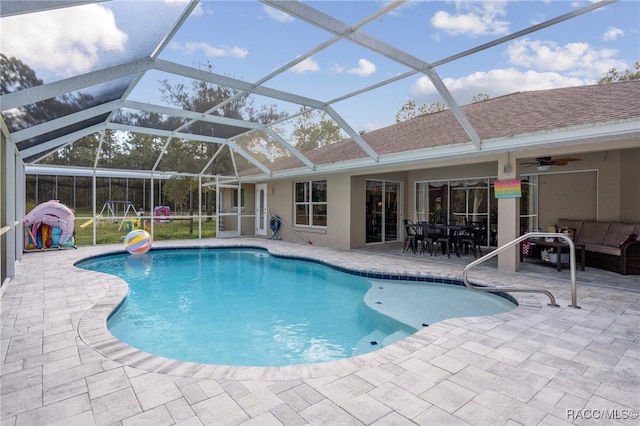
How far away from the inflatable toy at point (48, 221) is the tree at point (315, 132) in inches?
307

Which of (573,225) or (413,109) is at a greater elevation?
(413,109)

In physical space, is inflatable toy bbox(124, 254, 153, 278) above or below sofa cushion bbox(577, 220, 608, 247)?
below

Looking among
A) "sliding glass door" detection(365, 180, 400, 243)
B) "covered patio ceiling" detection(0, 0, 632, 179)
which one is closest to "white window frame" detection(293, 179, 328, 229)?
"sliding glass door" detection(365, 180, 400, 243)

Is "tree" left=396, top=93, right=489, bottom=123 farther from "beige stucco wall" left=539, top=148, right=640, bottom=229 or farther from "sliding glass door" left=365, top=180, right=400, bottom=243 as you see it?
"beige stucco wall" left=539, top=148, right=640, bottom=229

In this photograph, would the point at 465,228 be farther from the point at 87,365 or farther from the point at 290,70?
the point at 87,365

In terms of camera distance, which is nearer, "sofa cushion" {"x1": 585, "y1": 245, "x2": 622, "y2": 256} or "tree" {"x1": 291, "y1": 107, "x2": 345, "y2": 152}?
"sofa cushion" {"x1": 585, "y1": 245, "x2": 622, "y2": 256}

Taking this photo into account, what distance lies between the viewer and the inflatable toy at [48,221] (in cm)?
1045

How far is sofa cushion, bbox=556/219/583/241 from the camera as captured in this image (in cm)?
862

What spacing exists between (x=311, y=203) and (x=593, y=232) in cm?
858

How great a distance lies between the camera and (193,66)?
618 centimetres

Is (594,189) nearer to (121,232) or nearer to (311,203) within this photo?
(311,203)

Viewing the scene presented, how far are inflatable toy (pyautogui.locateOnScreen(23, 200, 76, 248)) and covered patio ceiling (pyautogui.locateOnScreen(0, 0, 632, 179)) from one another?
2.40m

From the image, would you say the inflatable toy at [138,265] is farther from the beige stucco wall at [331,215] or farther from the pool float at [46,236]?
the beige stucco wall at [331,215]

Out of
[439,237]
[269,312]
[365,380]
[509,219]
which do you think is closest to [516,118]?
[509,219]
